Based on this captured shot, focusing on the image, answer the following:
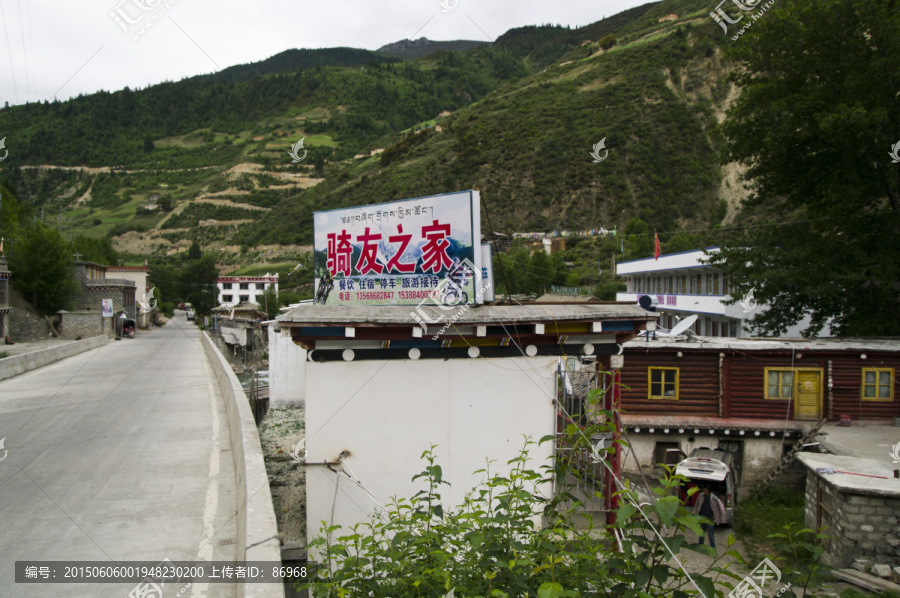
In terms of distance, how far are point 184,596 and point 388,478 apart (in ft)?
7.71

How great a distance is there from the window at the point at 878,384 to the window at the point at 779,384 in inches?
84.4

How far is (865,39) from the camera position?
2025cm

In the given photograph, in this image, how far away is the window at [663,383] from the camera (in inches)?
790

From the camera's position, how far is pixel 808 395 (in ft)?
62.7

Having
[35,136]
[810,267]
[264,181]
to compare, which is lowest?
[810,267]

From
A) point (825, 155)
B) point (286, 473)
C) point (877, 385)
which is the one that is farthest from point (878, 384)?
point (286, 473)

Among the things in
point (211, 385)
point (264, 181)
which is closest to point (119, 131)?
point (264, 181)

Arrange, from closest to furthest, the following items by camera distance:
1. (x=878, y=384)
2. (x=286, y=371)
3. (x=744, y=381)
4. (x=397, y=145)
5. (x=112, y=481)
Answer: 1. (x=112, y=481)
2. (x=286, y=371)
3. (x=878, y=384)
4. (x=744, y=381)
5. (x=397, y=145)

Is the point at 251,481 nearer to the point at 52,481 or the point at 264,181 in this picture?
the point at 52,481

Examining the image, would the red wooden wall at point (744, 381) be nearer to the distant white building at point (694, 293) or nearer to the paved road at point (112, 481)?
the distant white building at point (694, 293)

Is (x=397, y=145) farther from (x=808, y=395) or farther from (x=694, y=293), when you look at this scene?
(x=808, y=395)

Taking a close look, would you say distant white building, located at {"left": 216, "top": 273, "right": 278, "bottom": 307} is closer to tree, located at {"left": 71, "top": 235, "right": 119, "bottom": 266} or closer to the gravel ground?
tree, located at {"left": 71, "top": 235, "right": 119, "bottom": 266}

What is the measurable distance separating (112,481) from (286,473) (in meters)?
→ 2.33

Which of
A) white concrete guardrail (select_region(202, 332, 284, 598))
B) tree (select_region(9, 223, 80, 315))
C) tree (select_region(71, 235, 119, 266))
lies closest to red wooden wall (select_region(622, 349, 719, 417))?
white concrete guardrail (select_region(202, 332, 284, 598))
